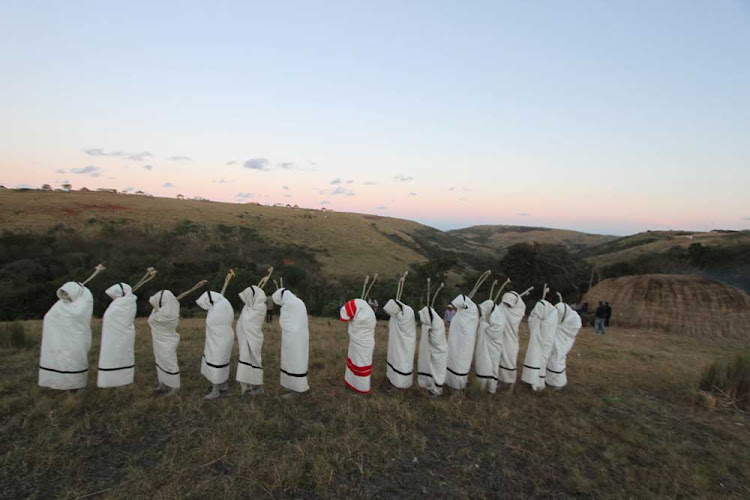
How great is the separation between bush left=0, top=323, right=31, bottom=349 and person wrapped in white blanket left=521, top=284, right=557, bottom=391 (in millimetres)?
10585

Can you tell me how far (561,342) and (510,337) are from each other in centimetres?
119

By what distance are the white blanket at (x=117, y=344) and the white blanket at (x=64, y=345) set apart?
31cm

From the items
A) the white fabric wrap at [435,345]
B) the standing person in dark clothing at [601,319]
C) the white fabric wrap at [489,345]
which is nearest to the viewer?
the white fabric wrap at [435,345]

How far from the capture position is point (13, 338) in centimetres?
880

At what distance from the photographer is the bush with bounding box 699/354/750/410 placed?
7453mm

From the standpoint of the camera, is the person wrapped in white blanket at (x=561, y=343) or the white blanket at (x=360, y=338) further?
the person wrapped in white blanket at (x=561, y=343)

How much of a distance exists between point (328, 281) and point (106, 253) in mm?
14039

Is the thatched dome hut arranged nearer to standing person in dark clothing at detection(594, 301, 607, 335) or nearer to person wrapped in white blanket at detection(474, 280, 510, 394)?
standing person in dark clothing at detection(594, 301, 607, 335)

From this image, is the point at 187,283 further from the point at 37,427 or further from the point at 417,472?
the point at 417,472

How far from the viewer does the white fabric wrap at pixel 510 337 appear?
278 inches

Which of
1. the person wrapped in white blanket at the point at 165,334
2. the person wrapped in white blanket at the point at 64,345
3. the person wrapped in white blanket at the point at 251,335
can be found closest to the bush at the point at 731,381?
the person wrapped in white blanket at the point at 251,335

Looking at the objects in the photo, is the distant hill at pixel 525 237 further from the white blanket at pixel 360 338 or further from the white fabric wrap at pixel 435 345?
the white blanket at pixel 360 338

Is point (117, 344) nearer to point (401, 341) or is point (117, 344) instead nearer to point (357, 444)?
point (357, 444)

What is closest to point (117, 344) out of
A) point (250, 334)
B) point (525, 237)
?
point (250, 334)
